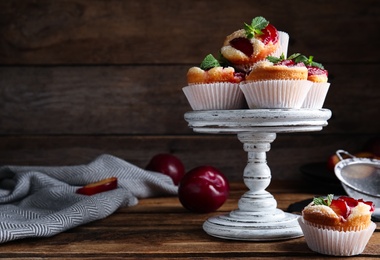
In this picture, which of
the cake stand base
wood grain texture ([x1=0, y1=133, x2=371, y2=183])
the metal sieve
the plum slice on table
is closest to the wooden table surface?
the cake stand base

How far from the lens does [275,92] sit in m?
1.08

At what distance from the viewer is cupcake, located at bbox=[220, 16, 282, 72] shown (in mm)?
1136

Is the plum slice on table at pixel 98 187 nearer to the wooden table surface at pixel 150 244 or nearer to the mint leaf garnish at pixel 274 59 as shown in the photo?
the wooden table surface at pixel 150 244

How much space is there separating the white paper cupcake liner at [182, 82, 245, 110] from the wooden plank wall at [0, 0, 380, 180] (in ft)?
3.17

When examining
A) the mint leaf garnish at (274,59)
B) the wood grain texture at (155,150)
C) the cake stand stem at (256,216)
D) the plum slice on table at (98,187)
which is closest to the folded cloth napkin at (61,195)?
the plum slice on table at (98,187)

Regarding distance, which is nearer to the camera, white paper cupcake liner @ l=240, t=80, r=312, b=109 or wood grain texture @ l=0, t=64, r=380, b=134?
white paper cupcake liner @ l=240, t=80, r=312, b=109

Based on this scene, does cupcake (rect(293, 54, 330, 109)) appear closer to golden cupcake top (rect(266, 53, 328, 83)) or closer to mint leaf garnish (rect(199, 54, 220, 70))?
golden cupcake top (rect(266, 53, 328, 83))

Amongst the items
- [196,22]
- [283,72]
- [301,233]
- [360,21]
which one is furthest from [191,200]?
[360,21]

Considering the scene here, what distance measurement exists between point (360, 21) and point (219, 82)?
1.13m

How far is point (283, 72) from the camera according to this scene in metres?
1.08

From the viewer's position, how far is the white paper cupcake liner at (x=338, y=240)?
3.28ft

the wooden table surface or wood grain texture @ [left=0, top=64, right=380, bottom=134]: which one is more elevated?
wood grain texture @ [left=0, top=64, right=380, bottom=134]

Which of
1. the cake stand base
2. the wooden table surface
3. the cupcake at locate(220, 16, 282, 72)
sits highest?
the cupcake at locate(220, 16, 282, 72)

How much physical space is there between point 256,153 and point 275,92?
0.50ft
